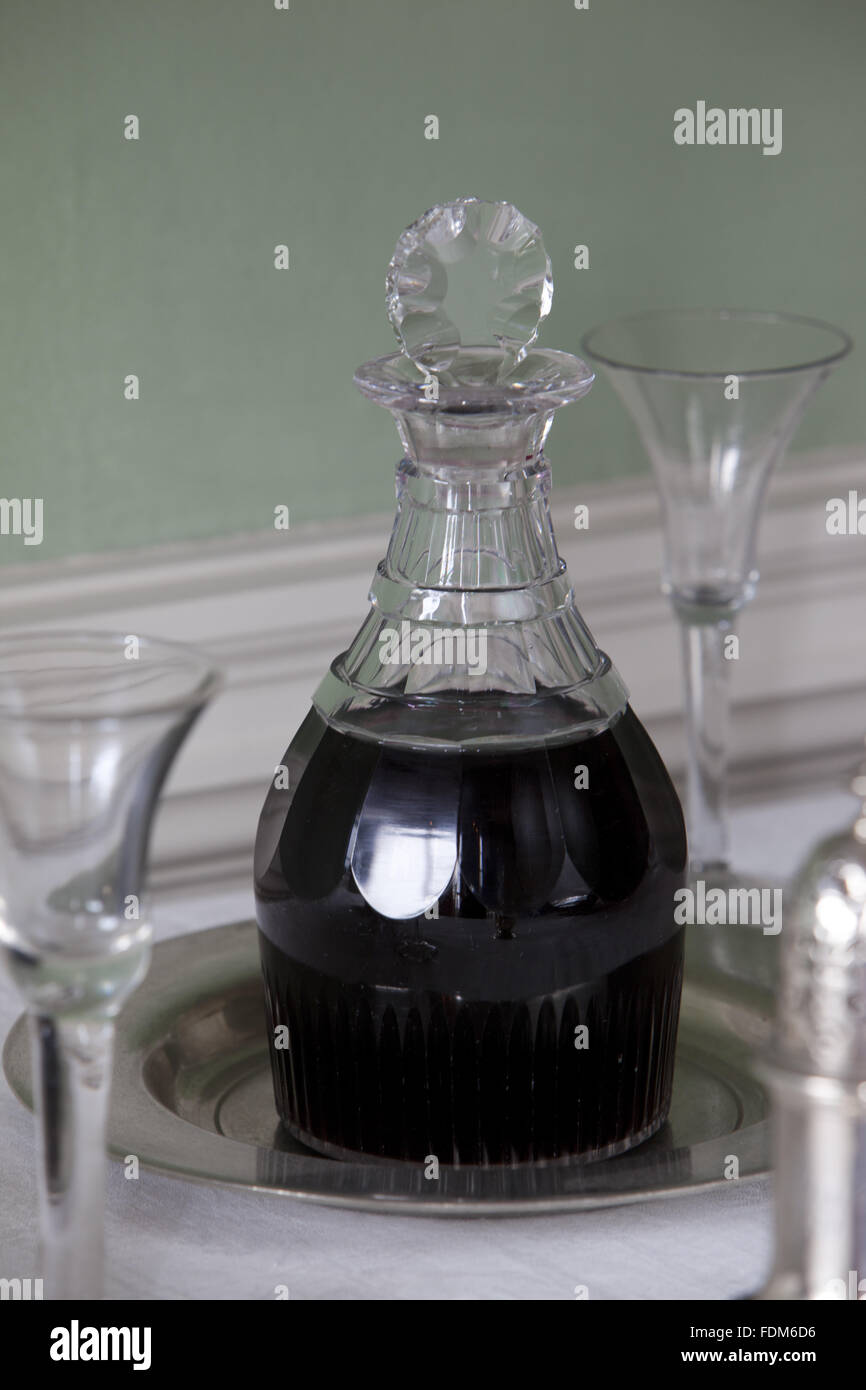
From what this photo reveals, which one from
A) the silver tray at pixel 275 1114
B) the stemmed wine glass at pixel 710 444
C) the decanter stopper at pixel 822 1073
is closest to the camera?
the decanter stopper at pixel 822 1073

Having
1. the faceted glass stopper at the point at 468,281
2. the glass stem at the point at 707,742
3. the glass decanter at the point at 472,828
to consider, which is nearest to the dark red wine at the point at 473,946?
the glass decanter at the point at 472,828

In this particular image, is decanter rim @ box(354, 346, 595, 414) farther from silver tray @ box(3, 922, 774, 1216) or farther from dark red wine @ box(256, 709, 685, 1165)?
silver tray @ box(3, 922, 774, 1216)

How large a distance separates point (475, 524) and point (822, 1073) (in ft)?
0.69

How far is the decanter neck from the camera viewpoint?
19.5 inches

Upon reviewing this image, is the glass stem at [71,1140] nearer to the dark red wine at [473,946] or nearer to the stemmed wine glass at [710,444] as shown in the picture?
the dark red wine at [473,946]

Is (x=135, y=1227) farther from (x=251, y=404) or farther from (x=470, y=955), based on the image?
→ (x=251, y=404)

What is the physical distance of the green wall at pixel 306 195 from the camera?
0.73m

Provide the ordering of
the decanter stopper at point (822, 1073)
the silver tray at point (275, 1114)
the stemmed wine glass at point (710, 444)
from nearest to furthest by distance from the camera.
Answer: the decanter stopper at point (822, 1073) < the silver tray at point (275, 1114) < the stemmed wine glass at point (710, 444)

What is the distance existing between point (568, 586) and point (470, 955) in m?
0.11

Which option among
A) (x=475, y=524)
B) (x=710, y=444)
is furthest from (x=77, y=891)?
(x=710, y=444)

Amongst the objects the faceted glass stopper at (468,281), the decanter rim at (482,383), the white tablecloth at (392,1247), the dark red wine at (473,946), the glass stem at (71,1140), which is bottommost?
the white tablecloth at (392,1247)

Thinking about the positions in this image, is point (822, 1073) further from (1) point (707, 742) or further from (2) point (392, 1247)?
(1) point (707, 742)

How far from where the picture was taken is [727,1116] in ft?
1.80

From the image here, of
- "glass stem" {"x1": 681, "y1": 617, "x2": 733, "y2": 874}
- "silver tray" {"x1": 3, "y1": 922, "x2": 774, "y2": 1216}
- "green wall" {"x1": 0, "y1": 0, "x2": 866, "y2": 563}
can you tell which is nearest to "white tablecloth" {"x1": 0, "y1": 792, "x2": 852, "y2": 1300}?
"silver tray" {"x1": 3, "y1": 922, "x2": 774, "y2": 1216}
